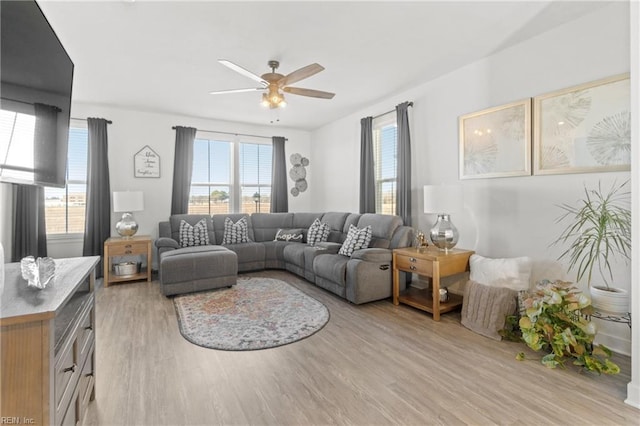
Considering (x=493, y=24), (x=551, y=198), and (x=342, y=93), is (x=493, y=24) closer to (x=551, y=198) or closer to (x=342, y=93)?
(x=551, y=198)

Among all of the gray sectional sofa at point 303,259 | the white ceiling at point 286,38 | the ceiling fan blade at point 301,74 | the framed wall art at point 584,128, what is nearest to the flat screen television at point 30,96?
the white ceiling at point 286,38

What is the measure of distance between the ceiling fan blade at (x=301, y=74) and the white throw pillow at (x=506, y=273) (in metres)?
2.36

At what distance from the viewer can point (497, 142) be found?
10.4 feet

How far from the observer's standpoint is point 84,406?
1612 mm

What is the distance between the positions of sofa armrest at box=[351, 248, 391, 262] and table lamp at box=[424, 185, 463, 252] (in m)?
0.56

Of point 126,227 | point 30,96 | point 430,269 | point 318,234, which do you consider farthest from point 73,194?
point 430,269

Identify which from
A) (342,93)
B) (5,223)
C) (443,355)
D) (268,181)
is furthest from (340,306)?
(5,223)

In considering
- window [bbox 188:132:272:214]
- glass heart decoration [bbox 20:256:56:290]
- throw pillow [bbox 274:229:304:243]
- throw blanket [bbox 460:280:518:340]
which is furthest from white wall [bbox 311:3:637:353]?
glass heart decoration [bbox 20:256:56:290]

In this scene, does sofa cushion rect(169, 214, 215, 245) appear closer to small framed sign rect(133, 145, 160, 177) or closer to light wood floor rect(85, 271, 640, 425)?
small framed sign rect(133, 145, 160, 177)

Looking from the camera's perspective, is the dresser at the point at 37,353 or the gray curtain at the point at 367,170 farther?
the gray curtain at the point at 367,170

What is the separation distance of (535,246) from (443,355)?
141cm

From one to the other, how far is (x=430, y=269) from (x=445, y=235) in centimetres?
44

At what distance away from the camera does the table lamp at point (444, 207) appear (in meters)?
3.16

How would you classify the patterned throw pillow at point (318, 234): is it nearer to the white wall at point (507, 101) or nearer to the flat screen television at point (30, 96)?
the white wall at point (507, 101)
